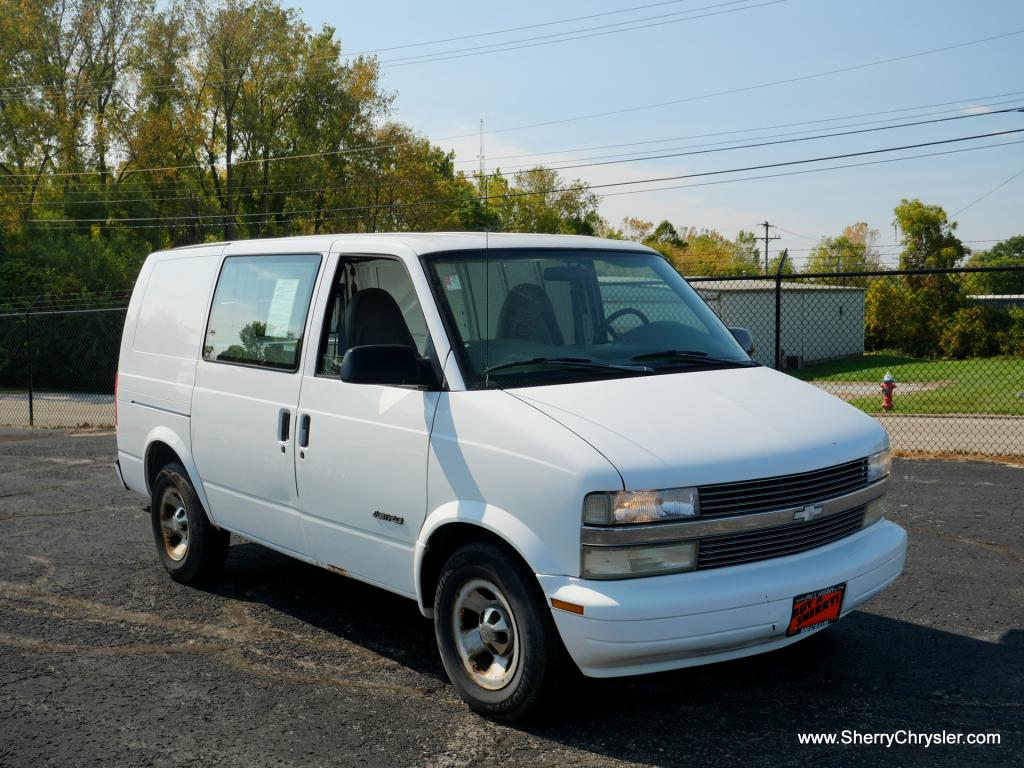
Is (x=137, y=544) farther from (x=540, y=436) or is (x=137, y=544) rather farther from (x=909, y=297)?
(x=909, y=297)

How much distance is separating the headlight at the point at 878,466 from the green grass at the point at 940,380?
15.9m

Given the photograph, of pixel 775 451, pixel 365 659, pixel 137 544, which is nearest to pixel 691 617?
pixel 775 451

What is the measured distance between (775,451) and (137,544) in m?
5.46

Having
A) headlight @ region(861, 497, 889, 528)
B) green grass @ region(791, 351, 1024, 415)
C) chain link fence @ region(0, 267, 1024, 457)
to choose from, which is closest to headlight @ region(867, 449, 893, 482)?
headlight @ region(861, 497, 889, 528)

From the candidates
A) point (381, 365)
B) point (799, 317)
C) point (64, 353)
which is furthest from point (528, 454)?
point (799, 317)

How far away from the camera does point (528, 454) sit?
13.2 ft

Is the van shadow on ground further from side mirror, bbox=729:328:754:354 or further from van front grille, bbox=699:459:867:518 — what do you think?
side mirror, bbox=729:328:754:354

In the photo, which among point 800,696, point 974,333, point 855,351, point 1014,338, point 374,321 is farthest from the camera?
point 855,351

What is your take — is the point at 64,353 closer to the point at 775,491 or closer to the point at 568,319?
the point at 568,319

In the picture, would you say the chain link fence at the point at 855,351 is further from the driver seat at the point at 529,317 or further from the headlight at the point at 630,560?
the headlight at the point at 630,560

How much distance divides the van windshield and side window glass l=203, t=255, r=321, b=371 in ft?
3.31

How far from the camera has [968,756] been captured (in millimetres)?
3934

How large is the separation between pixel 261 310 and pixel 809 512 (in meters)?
3.24

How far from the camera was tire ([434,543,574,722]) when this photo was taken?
4027 mm
